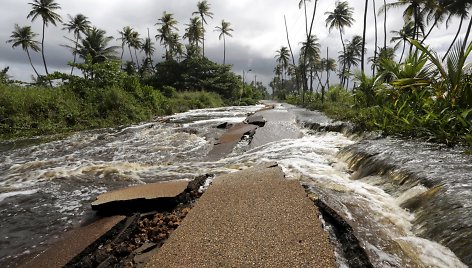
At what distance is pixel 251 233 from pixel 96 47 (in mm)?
29329

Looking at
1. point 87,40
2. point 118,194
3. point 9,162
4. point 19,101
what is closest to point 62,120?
point 19,101

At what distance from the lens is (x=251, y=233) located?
2611 mm

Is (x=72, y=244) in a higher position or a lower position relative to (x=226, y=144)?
lower

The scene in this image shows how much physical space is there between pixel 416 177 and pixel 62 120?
13.1 meters

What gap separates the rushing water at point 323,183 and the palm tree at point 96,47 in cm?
2097

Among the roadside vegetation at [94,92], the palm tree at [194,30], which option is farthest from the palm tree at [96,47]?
the palm tree at [194,30]

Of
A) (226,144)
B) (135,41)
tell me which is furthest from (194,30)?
(226,144)

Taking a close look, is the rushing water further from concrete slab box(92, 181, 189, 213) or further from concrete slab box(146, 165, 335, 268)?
concrete slab box(146, 165, 335, 268)

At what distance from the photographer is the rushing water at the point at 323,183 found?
2650 millimetres

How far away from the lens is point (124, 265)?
240 centimetres

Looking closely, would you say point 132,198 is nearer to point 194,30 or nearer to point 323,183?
point 323,183

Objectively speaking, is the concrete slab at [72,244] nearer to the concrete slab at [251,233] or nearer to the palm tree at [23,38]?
the concrete slab at [251,233]

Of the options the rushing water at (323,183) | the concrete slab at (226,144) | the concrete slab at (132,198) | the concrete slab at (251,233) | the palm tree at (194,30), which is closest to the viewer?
the concrete slab at (251,233)

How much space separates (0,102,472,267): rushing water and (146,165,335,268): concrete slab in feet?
1.40
